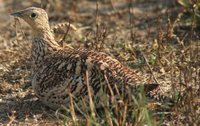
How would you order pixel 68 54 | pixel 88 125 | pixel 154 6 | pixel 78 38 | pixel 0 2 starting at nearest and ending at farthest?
1. pixel 88 125
2. pixel 68 54
3. pixel 78 38
4. pixel 154 6
5. pixel 0 2

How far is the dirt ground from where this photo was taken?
497cm

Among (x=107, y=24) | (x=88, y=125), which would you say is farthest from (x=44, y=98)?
(x=107, y=24)

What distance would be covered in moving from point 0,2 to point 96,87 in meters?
5.00

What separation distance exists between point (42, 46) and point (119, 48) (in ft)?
4.83

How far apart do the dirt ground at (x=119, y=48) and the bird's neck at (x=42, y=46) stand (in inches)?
15.0

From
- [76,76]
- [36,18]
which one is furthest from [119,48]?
[76,76]

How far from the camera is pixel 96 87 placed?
4875mm

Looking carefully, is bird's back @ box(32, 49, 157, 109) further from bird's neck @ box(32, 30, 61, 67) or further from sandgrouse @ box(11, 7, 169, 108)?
bird's neck @ box(32, 30, 61, 67)

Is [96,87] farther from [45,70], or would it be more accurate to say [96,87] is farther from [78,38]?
[78,38]

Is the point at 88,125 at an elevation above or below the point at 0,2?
below

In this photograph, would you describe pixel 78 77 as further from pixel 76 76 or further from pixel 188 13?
pixel 188 13

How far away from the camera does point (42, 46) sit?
18.2 ft

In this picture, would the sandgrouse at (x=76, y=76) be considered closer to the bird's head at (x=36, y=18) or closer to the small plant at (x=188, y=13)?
the bird's head at (x=36, y=18)

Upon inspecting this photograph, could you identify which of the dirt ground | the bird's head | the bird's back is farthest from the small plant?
the bird's back
